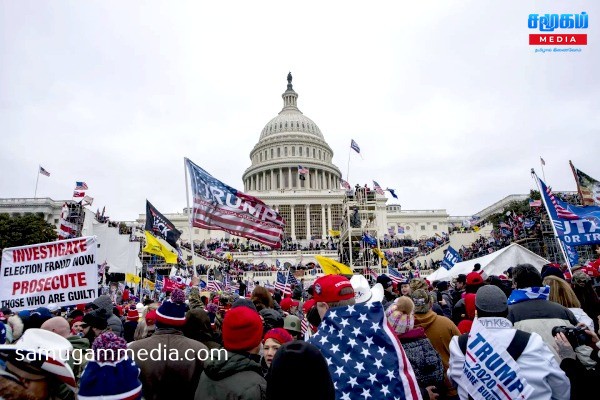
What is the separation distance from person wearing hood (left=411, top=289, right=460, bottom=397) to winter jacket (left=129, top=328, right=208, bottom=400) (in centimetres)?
234

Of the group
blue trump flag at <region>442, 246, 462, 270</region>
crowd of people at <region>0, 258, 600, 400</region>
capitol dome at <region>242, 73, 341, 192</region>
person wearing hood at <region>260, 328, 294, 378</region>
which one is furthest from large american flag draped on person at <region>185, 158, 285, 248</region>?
capitol dome at <region>242, 73, 341, 192</region>

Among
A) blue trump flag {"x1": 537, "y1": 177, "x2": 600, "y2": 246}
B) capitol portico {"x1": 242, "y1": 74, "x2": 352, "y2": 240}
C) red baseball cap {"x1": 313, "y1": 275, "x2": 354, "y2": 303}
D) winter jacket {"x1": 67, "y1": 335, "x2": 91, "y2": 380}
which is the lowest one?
winter jacket {"x1": 67, "y1": 335, "x2": 91, "y2": 380}

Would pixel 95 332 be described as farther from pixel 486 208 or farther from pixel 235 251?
pixel 486 208

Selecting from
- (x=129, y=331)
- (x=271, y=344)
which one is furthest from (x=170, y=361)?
(x=129, y=331)

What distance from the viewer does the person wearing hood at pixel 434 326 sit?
14.9 ft

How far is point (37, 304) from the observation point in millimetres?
Result: 7191

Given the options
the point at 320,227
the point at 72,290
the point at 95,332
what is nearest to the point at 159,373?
the point at 95,332

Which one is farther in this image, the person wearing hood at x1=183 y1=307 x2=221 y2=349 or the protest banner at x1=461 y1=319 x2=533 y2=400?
the person wearing hood at x1=183 y1=307 x2=221 y2=349

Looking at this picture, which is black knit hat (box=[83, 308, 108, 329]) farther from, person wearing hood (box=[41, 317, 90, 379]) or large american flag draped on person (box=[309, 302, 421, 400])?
large american flag draped on person (box=[309, 302, 421, 400])

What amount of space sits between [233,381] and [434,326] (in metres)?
2.51

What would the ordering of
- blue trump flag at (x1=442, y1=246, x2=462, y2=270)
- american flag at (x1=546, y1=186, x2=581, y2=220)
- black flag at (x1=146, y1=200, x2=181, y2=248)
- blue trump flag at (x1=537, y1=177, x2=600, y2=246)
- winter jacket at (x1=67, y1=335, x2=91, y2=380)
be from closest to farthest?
winter jacket at (x1=67, y1=335, x2=91, y2=380)
blue trump flag at (x1=537, y1=177, x2=600, y2=246)
american flag at (x1=546, y1=186, x2=581, y2=220)
black flag at (x1=146, y1=200, x2=181, y2=248)
blue trump flag at (x1=442, y1=246, x2=462, y2=270)

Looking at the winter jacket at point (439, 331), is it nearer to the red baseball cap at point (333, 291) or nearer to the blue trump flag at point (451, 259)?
the red baseball cap at point (333, 291)

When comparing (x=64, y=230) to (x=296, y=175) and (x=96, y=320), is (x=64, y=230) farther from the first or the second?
(x=296, y=175)

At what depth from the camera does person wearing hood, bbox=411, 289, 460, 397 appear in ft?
14.9
